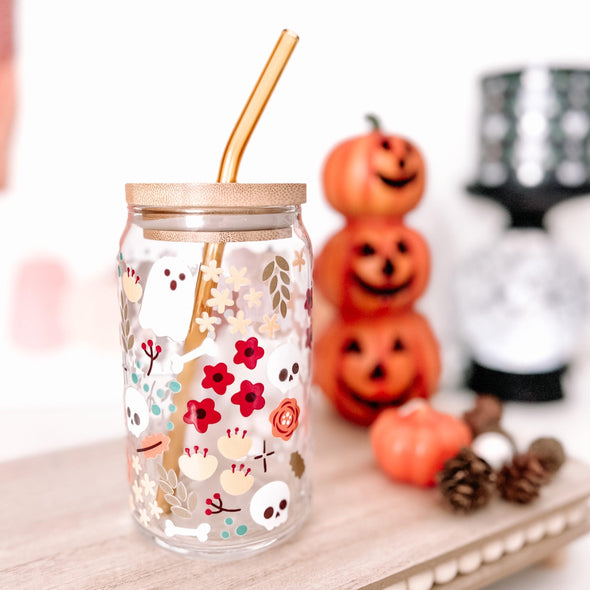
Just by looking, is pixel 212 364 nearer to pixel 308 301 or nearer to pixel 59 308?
pixel 308 301

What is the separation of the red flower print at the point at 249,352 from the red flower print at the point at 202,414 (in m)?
0.04

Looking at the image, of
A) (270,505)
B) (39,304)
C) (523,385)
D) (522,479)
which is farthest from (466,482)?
(39,304)

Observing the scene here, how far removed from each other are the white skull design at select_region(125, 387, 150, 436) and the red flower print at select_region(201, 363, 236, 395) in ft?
0.21

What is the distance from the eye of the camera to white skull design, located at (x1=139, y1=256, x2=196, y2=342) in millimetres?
473

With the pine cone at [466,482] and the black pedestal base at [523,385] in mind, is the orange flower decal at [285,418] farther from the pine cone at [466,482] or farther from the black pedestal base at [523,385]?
the black pedestal base at [523,385]

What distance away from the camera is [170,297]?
0.48m

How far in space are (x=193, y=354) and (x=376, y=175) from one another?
0.37 m

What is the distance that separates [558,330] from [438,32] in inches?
19.8

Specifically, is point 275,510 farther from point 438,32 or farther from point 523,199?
point 438,32

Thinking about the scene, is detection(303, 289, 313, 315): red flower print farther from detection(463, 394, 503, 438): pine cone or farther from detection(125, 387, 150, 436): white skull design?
detection(463, 394, 503, 438): pine cone

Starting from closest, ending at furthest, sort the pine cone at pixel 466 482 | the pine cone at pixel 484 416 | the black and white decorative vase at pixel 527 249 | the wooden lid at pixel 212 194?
1. the wooden lid at pixel 212 194
2. the pine cone at pixel 466 482
3. the pine cone at pixel 484 416
4. the black and white decorative vase at pixel 527 249

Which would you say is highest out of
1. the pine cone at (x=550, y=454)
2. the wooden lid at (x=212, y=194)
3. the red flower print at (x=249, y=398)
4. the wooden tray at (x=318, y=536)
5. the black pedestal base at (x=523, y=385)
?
the wooden lid at (x=212, y=194)

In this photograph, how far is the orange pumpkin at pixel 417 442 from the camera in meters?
0.61

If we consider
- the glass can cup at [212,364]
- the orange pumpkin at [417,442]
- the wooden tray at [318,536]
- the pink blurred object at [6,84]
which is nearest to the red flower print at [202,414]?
the glass can cup at [212,364]
